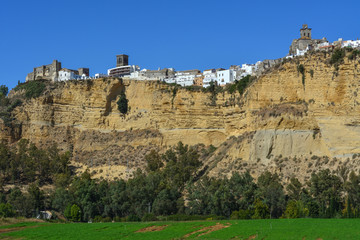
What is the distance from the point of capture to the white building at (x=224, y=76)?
254 ft

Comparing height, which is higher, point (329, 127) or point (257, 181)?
point (329, 127)

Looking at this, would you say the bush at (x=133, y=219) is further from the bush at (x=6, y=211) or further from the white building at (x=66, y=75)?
the white building at (x=66, y=75)

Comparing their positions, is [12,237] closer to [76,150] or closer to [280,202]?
[280,202]

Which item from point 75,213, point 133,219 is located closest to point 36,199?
point 75,213

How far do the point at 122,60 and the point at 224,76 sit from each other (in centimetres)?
1880

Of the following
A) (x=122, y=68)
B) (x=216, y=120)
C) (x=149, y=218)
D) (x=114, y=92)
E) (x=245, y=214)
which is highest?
(x=122, y=68)

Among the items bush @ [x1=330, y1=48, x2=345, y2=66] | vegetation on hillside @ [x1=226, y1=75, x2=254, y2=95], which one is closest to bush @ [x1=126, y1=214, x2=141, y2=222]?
vegetation on hillside @ [x1=226, y1=75, x2=254, y2=95]

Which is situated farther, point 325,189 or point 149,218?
point 149,218

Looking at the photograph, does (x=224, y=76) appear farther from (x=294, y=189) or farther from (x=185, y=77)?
(x=294, y=189)

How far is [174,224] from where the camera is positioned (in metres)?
39.1

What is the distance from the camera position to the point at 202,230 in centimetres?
3603

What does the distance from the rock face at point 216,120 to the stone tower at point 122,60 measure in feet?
54.5

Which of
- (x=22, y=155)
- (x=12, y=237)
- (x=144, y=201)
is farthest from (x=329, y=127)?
(x=22, y=155)

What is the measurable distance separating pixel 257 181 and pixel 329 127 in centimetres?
775
